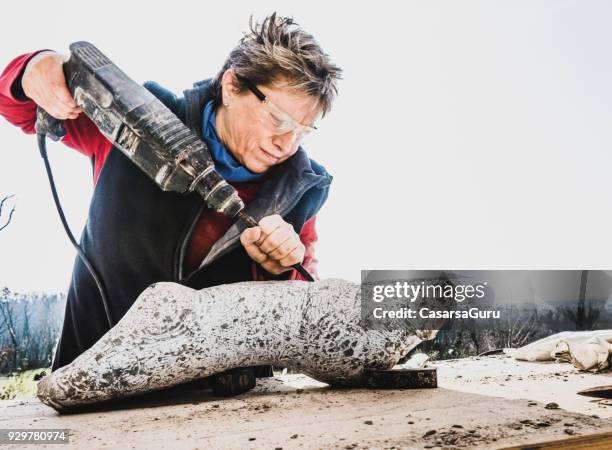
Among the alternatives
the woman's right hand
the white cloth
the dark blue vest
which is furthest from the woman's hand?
the white cloth

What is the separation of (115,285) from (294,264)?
0.48 meters

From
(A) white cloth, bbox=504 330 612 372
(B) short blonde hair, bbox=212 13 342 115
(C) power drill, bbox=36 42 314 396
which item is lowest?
(A) white cloth, bbox=504 330 612 372

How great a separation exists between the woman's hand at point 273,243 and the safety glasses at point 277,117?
23 centimetres

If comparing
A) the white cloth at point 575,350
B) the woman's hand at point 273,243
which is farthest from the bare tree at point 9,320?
the white cloth at point 575,350

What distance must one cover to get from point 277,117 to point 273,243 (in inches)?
13.2

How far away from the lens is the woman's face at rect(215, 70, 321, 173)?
1376mm

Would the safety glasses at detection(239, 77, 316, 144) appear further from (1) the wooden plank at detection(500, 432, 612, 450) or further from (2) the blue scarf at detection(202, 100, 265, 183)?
(1) the wooden plank at detection(500, 432, 612, 450)

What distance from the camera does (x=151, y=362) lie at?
1.06 meters

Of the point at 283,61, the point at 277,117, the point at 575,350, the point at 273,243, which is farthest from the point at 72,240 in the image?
the point at 575,350

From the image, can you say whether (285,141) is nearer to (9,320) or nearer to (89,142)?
(89,142)

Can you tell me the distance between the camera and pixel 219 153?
1.42 m

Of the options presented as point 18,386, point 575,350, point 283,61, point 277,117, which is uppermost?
point 283,61

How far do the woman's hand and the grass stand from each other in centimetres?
65

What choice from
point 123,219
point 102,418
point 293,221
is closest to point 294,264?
point 293,221
